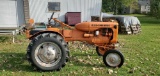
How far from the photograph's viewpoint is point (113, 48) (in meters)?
6.34

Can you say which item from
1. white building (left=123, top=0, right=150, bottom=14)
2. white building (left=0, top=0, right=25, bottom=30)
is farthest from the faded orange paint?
white building (left=123, top=0, right=150, bottom=14)

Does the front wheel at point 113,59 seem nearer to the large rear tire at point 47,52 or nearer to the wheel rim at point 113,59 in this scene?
the wheel rim at point 113,59

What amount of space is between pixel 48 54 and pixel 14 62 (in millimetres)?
1394

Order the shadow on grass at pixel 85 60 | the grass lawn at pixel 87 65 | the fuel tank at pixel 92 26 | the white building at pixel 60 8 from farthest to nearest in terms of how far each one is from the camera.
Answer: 1. the white building at pixel 60 8
2. the shadow on grass at pixel 85 60
3. the fuel tank at pixel 92 26
4. the grass lawn at pixel 87 65

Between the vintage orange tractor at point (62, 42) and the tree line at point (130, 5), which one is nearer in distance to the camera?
the vintage orange tractor at point (62, 42)

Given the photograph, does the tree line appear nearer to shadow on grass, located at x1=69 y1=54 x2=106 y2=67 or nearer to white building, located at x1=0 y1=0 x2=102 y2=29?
white building, located at x1=0 y1=0 x2=102 y2=29

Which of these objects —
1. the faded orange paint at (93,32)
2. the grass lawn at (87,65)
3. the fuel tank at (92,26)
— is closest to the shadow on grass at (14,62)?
the grass lawn at (87,65)

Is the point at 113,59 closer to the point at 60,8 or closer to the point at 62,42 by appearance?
the point at 62,42

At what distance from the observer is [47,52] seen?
223 inches

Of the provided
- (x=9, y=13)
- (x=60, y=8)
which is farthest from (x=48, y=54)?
(x=60, y=8)

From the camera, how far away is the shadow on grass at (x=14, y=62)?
5857 mm

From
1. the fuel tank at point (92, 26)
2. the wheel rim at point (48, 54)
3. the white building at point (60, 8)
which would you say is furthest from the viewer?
the white building at point (60, 8)

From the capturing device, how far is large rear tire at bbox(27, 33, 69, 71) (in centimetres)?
555

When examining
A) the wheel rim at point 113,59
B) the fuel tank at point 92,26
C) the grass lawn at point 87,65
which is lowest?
the grass lawn at point 87,65
